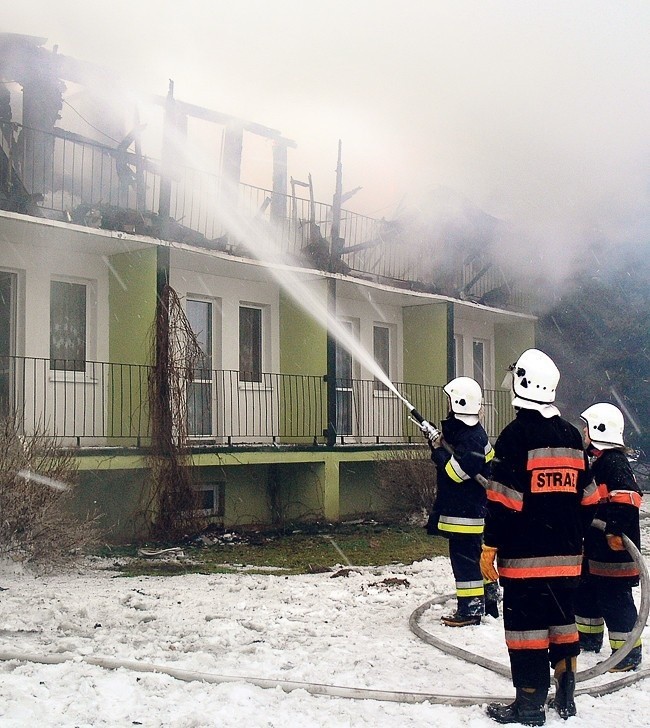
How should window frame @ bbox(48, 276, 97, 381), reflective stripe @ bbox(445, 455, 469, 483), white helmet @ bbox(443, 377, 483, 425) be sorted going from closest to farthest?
reflective stripe @ bbox(445, 455, 469, 483) → white helmet @ bbox(443, 377, 483, 425) → window frame @ bbox(48, 276, 97, 381)

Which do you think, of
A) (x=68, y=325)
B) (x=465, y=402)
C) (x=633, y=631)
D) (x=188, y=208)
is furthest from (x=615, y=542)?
(x=188, y=208)

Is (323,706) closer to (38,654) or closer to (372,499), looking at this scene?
(38,654)

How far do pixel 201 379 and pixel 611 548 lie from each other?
27.5ft

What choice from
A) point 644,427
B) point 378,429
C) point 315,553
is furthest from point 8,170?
point 644,427

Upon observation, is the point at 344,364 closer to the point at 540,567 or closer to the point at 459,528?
the point at 459,528

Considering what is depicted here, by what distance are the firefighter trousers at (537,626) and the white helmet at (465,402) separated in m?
2.33

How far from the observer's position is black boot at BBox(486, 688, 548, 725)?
4.45m

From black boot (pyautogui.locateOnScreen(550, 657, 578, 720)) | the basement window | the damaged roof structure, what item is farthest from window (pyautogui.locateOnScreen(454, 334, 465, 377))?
black boot (pyautogui.locateOnScreen(550, 657, 578, 720))

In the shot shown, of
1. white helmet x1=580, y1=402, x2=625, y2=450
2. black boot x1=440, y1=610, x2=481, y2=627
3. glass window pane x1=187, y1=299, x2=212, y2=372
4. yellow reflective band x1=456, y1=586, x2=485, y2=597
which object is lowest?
black boot x1=440, y1=610, x2=481, y2=627

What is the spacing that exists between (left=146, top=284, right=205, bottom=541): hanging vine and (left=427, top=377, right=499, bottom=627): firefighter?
5.43m

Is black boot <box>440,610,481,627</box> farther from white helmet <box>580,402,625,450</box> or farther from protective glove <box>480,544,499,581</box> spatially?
white helmet <box>580,402,625,450</box>

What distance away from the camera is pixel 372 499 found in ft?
54.1

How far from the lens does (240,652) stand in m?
5.66

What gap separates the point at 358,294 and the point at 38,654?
11.8 meters
